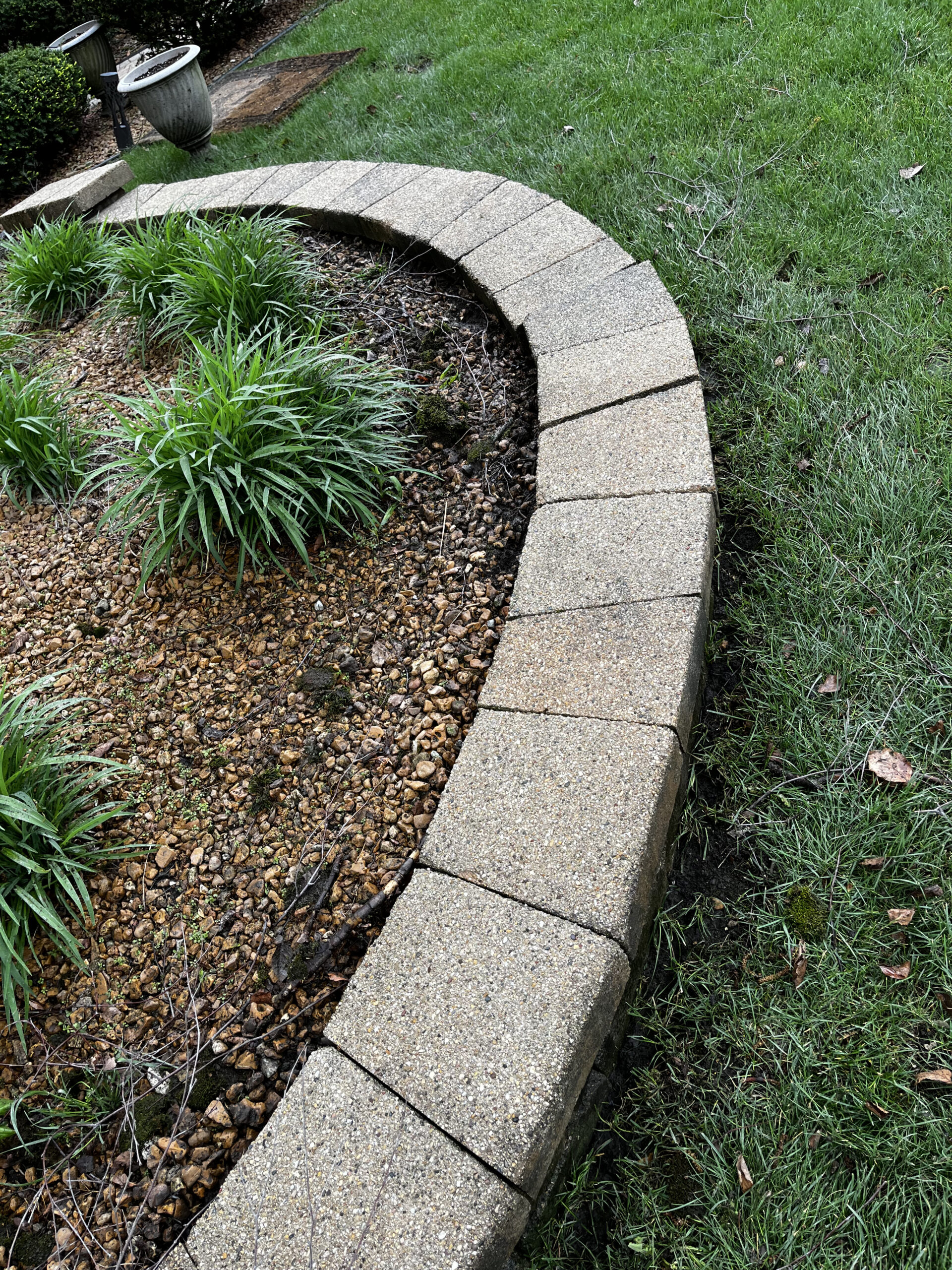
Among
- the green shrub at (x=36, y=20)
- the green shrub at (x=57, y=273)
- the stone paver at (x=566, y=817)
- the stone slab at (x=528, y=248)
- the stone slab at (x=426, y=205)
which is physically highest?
the green shrub at (x=36, y=20)

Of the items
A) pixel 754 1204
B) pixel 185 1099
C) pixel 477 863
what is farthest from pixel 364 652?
pixel 754 1204

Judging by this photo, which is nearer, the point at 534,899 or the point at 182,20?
the point at 534,899

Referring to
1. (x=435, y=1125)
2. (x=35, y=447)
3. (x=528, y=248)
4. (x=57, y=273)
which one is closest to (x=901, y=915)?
(x=435, y=1125)

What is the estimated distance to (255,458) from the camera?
2180 mm

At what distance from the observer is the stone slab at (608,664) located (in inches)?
64.7

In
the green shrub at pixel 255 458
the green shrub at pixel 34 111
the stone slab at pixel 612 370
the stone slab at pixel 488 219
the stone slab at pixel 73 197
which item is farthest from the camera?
the green shrub at pixel 34 111

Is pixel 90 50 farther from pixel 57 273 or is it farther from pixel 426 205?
pixel 426 205

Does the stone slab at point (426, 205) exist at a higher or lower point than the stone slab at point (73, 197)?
lower

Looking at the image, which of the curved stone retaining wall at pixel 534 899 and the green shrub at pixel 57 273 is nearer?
the curved stone retaining wall at pixel 534 899

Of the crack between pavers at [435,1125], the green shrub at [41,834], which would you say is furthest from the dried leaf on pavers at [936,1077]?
the green shrub at [41,834]

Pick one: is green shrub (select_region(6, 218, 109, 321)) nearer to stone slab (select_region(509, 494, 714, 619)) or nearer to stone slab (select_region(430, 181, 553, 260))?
stone slab (select_region(430, 181, 553, 260))

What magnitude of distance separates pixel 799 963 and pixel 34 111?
8564 mm

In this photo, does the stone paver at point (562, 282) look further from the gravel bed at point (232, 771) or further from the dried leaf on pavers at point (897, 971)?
the dried leaf on pavers at point (897, 971)

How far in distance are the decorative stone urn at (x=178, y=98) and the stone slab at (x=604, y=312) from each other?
3516 mm
